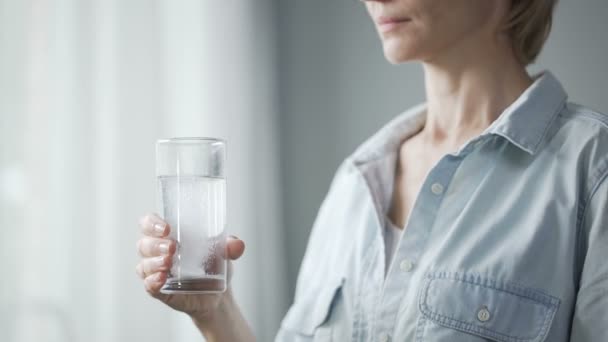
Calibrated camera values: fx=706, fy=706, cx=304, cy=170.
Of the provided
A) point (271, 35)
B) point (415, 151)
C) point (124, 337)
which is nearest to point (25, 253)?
point (124, 337)

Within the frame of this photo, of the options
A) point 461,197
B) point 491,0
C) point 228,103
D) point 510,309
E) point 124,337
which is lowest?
point 124,337

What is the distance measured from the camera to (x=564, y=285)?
1153mm

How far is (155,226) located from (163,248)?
1.5 inches

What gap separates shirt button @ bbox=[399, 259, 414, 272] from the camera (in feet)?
4.18

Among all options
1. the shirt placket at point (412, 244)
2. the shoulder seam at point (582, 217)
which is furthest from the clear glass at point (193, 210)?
the shoulder seam at point (582, 217)

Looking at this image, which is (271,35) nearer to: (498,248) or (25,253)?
(25,253)

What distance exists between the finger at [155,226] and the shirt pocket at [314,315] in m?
0.49

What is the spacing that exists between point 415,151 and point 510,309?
477 millimetres

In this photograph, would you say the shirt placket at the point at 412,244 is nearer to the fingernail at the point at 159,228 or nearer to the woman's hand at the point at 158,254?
the woman's hand at the point at 158,254

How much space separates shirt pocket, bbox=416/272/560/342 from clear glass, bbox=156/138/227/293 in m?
0.39

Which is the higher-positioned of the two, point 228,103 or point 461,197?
point 228,103

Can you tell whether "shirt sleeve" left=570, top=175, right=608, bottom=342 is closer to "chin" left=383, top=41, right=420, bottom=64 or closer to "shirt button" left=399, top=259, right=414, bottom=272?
"shirt button" left=399, top=259, right=414, bottom=272

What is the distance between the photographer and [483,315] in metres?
1.18

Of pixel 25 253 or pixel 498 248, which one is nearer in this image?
pixel 498 248
